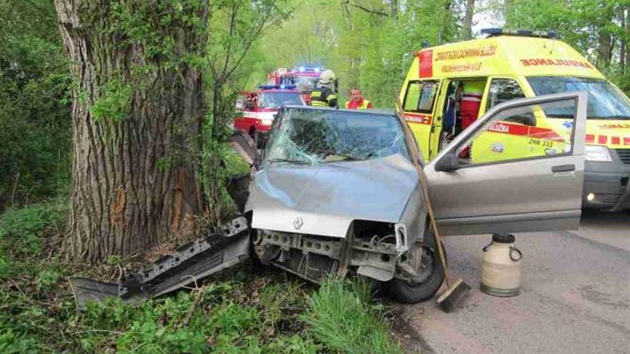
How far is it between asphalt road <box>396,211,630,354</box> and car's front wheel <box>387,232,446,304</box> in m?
0.09

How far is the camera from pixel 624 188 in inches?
273

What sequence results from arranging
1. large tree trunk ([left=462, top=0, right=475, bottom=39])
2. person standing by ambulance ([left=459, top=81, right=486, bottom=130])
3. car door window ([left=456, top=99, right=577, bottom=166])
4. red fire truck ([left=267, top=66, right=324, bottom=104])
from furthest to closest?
red fire truck ([left=267, top=66, right=324, bottom=104]), large tree trunk ([left=462, top=0, right=475, bottom=39]), person standing by ambulance ([left=459, top=81, right=486, bottom=130]), car door window ([left=456, top=99, right=577, bottom=166])

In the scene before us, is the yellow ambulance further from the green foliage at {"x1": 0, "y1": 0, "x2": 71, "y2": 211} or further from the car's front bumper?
the green foliage at {"x1": 0, "y1": 0, "x2": 71, "y2": 211}

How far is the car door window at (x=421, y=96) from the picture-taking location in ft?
33.3

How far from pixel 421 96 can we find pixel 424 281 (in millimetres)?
6200

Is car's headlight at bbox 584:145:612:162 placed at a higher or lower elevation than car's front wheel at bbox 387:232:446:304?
higher

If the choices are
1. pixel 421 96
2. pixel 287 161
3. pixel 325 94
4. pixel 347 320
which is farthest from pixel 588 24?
pixel 347 320

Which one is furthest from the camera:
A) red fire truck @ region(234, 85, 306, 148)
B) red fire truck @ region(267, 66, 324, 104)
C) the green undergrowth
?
red fire truck @ region(267, 66, 324, 104)

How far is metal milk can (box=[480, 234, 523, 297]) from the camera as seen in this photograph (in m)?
5.11

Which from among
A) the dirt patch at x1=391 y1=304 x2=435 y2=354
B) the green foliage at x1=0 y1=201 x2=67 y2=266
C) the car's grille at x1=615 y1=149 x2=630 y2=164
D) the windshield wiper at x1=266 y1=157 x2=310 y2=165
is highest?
the windshield wiper at x1=266 y1=157 x2=310 y2=165

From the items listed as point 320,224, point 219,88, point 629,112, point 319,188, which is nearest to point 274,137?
point 219,88

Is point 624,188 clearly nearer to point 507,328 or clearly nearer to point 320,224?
point 507,328

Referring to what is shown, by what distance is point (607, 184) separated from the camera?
22.9ft

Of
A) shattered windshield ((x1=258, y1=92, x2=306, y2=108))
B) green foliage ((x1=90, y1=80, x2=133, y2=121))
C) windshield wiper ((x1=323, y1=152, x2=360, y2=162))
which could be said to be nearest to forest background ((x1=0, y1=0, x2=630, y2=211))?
green foliage ((x1=90, y1=80, x2=133, y2=121))
